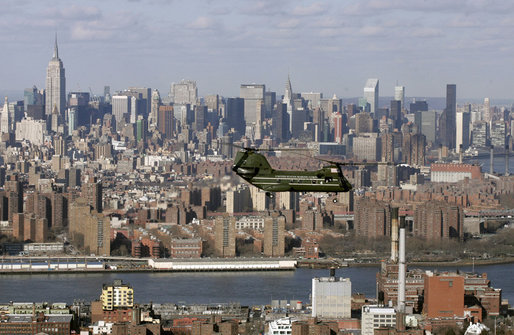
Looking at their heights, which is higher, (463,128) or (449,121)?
(449,121)

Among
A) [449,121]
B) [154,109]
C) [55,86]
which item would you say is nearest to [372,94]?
[449,121]

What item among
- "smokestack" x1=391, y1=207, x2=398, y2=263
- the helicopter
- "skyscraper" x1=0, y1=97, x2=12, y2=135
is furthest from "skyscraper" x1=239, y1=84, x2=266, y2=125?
the helicopter

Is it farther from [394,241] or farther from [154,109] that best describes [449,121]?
[394,241]

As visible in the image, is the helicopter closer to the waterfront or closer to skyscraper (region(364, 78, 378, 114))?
the waterfront

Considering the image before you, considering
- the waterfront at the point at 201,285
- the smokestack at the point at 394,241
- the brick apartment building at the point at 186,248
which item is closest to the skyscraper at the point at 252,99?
the brick apartment building at the point at 186,248

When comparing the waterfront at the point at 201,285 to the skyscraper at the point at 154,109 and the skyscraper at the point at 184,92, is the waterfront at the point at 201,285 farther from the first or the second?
the skyscraper at the point at 184,92
